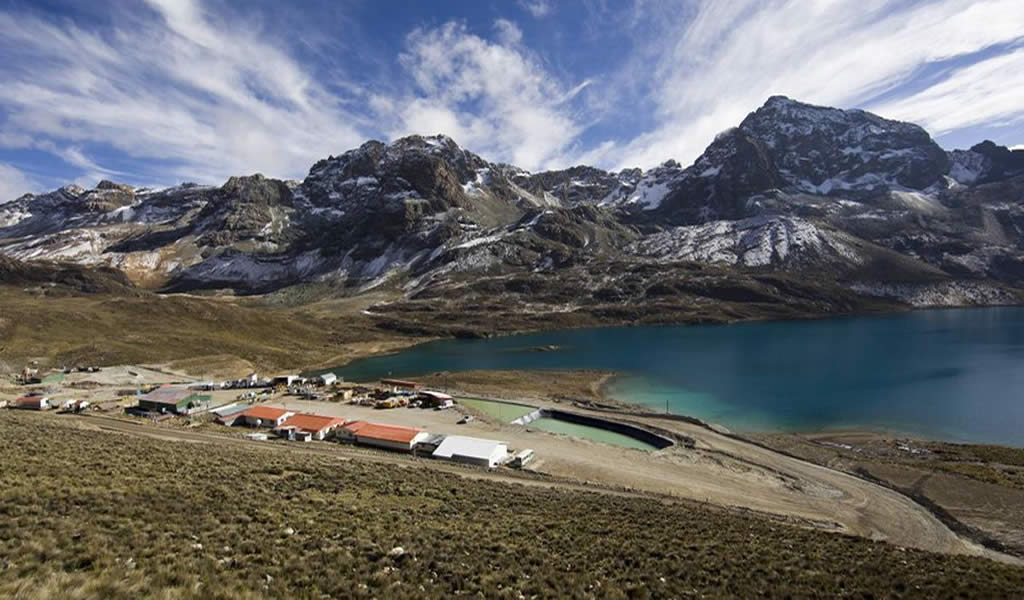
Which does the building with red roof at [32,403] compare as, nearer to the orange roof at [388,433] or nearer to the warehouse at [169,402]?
the warehouse at [169,402]

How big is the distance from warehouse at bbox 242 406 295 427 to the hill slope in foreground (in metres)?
23.5

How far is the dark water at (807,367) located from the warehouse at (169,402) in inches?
1460

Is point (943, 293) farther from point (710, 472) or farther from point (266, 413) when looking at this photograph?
point (266, 413)

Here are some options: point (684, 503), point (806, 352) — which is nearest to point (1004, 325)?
point (806, 352)

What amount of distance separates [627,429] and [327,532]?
4475 centimetres

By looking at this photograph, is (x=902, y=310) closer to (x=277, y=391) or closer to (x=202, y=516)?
(x=277, y=391)

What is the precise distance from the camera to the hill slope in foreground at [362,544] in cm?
1352

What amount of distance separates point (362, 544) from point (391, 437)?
30.3m

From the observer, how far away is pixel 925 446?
51.1m

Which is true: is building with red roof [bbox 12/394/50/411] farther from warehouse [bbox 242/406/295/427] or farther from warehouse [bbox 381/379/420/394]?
warehouse [bbox 381/379/420/394]

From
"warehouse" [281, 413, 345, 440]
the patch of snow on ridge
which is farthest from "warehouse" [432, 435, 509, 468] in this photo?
the patch of snow on ridge

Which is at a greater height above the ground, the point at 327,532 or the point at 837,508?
the point at 327,532

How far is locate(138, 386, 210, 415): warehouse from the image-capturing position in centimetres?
5534

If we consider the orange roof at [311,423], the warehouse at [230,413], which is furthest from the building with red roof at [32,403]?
the orange roof at [311,423]
